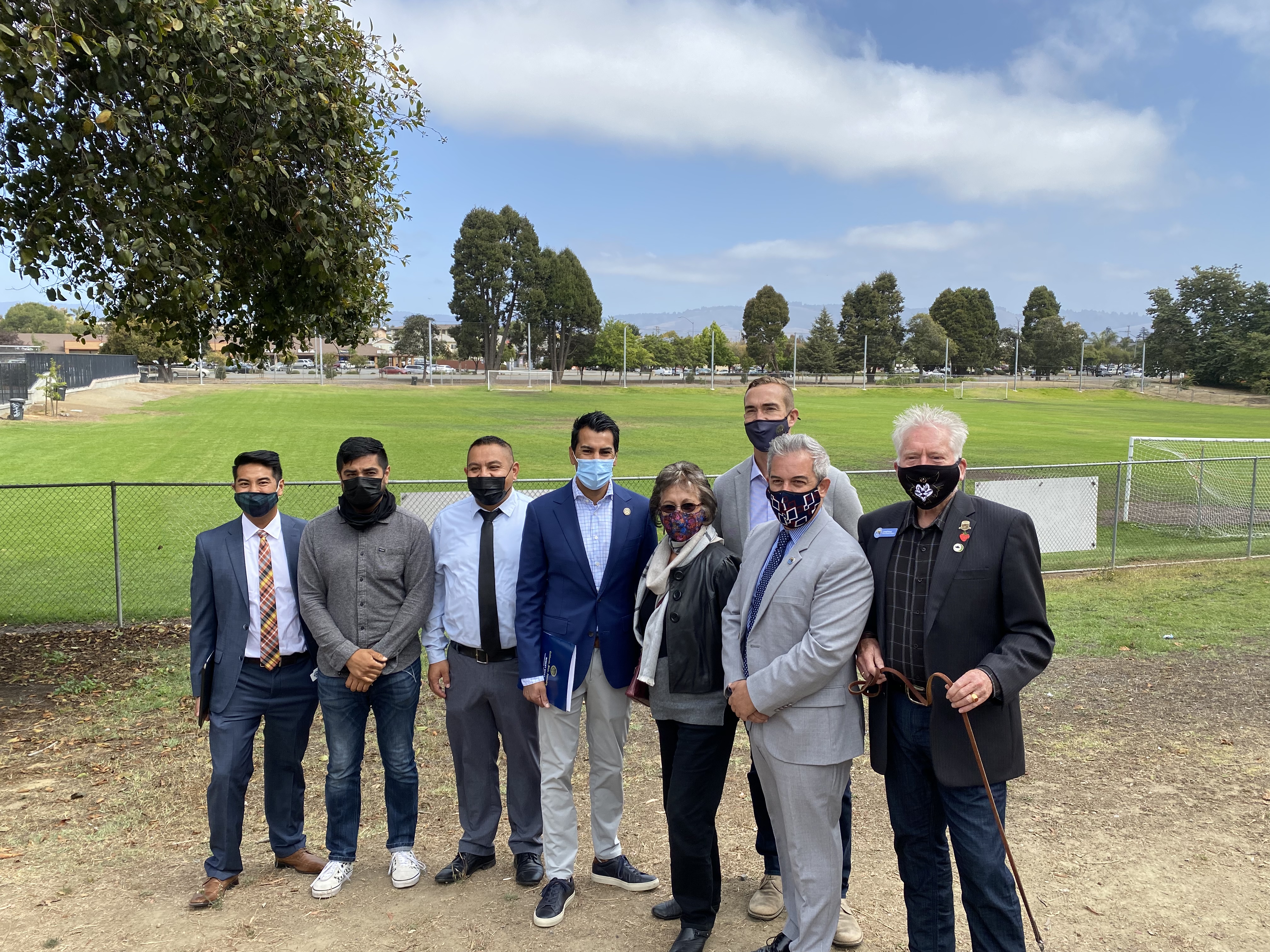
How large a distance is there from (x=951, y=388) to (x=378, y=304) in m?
80.4

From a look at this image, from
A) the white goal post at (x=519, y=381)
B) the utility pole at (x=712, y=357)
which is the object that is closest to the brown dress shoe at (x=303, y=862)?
the white goal post at (x=519, y=381)

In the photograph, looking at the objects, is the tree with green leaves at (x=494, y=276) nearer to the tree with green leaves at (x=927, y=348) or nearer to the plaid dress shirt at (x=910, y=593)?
the tree with green leaves at (x=927, y=348)

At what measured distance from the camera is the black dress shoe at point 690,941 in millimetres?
3521

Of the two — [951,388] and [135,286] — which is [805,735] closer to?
[135,286]

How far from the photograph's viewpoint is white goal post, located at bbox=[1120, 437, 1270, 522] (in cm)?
1363

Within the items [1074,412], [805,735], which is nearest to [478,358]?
[1074,412]

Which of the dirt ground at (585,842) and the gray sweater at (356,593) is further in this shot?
the gray sweater at (356,593)

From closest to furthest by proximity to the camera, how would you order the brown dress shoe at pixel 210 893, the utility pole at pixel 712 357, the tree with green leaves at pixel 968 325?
the brown dress shoe at pixel 210 893, the utility pole at pixel 712 357, the tree with green leaves at pixel 968 325

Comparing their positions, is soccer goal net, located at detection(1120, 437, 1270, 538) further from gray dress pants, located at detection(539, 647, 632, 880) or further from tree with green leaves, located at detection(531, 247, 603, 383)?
tree with green leaves, located at detection(531, 247, 603, 383)

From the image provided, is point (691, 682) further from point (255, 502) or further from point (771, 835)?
point (255, 502)

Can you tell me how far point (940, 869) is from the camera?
3.29 meters

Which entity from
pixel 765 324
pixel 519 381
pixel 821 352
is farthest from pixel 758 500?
pixel 765 324

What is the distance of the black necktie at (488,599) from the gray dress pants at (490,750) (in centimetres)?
10

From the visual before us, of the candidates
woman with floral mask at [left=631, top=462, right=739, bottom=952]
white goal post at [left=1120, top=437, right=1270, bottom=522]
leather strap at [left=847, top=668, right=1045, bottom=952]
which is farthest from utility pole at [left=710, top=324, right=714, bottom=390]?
leather strap at [left=847, top=668, right=1045, bottom=952]
